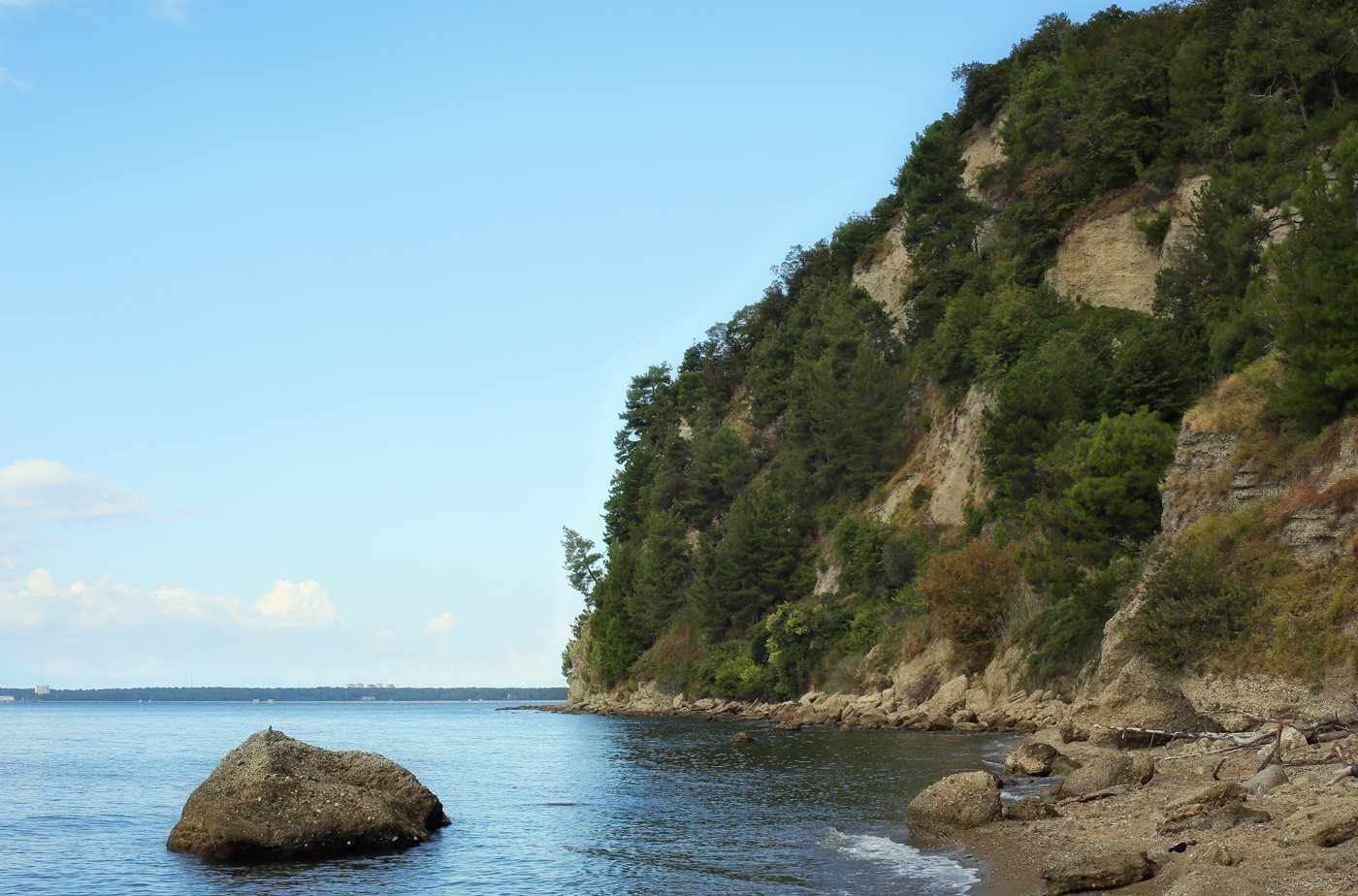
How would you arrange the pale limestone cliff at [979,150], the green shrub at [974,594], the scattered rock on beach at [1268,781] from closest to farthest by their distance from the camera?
the scattered rock on beach at [1268,781] → the green shrub at [974,594] → the pale limestone cliff at [979,150]

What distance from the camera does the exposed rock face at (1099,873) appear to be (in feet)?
42.5

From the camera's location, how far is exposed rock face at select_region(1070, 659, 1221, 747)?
86.8ft

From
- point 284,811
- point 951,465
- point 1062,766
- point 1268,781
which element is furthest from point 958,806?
point 951,465

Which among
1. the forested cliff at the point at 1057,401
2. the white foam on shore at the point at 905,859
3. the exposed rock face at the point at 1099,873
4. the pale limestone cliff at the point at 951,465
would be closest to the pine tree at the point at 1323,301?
the forested cliff at the point at 1057,401

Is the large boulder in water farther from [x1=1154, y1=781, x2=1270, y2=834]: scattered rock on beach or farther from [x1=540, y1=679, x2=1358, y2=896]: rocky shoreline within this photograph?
[x1=1154, y1=781, x2=1270, y2=834]: scattered rock on beach

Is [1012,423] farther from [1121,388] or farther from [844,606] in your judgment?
[844,606]

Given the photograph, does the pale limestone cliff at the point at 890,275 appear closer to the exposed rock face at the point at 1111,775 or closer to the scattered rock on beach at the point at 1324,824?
the exposed rock face at the point at 1111,775

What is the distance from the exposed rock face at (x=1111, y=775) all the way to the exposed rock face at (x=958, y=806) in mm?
2475

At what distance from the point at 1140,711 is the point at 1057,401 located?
2634 cm

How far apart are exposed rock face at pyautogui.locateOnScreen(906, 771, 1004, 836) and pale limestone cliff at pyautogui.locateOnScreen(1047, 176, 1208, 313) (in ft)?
144

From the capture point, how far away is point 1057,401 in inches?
1996

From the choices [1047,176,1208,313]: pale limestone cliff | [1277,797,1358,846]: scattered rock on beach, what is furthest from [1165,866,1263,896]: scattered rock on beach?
[1047,176,1208,313]: pale limestone cliff

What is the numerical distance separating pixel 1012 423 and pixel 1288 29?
75.4 ft

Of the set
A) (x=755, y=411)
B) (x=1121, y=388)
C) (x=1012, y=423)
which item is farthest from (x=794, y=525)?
(x=1121, y=388)
